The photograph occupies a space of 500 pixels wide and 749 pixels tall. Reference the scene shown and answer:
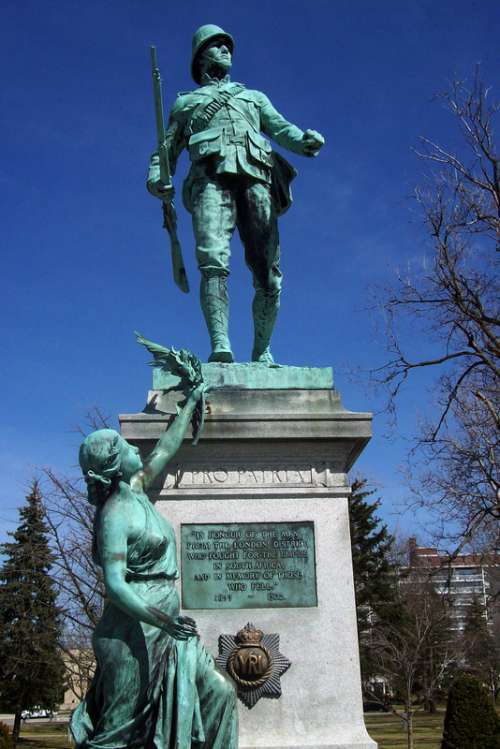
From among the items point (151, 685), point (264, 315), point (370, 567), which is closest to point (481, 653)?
point (370, 567)

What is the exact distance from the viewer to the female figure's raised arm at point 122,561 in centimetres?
352

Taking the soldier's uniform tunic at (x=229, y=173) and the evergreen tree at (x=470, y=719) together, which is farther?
the evergreen tree at (x=470, y=719)

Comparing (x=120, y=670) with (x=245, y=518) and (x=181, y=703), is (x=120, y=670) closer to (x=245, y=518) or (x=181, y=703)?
(x=181, y=703)

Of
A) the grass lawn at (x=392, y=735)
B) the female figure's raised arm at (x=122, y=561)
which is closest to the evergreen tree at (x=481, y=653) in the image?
the grass lawn at (x=392, y=735)

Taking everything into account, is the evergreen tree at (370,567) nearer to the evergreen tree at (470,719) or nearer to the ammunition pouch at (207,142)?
the evergreen tree at (470,719)

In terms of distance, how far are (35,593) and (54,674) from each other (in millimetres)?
3905

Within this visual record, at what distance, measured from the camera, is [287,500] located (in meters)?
5.69

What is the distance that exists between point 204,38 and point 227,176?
4.36 feet

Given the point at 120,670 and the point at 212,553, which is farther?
the point at 212,553

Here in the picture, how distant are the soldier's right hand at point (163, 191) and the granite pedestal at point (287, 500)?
1.52 meters

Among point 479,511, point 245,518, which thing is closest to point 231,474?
point 245,518

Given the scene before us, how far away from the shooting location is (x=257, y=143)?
670 cm

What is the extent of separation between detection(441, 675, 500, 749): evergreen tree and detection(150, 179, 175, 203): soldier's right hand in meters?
10.2

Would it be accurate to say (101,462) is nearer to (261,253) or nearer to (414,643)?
(261,253)
